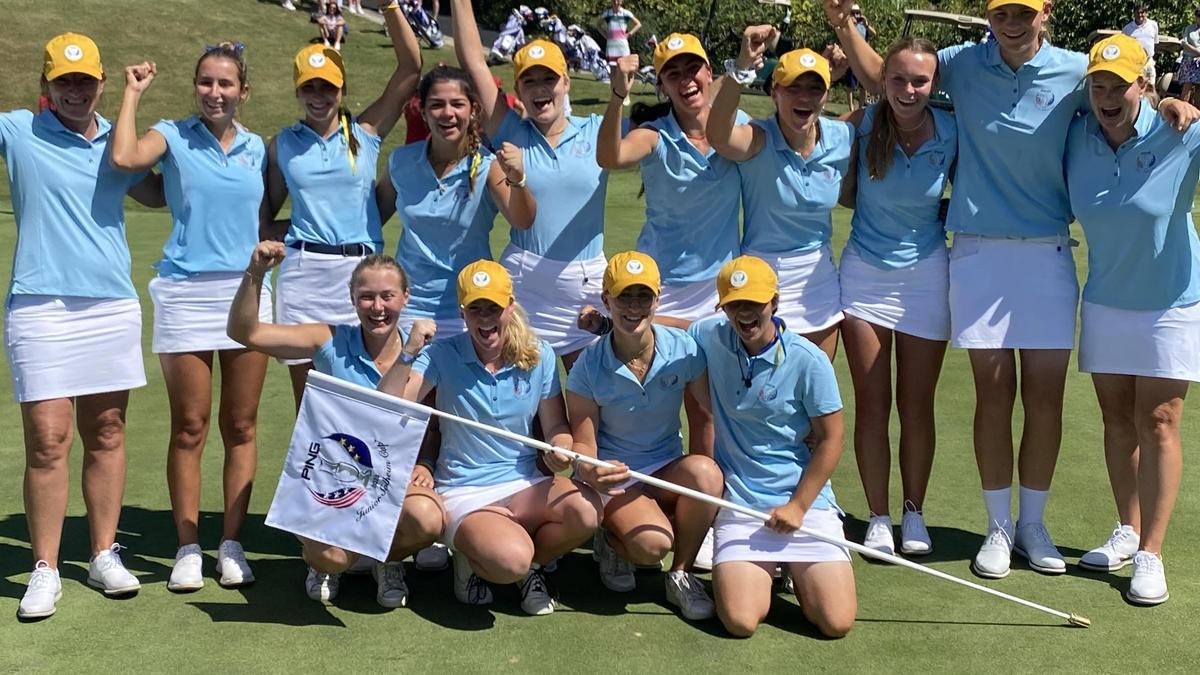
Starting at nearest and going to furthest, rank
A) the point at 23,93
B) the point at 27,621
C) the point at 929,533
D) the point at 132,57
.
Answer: the point at 27,621, the point at 929,533, the point at 23,93, the point at 132,57

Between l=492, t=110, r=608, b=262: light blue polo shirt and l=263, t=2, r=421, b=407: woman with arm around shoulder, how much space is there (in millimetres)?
612

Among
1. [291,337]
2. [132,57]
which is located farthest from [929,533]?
[132,57]

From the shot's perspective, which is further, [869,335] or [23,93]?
[23,93]

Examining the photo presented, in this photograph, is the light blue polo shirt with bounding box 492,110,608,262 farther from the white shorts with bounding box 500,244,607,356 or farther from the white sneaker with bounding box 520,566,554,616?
the white sneaker with bounding box 520,566,554,616

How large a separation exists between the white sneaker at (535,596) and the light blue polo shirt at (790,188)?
1632 mm

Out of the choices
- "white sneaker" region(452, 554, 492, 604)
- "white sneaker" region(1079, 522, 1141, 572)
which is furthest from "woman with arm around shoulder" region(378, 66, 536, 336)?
"white sneaker" region(1079, 522, 1141, 572)

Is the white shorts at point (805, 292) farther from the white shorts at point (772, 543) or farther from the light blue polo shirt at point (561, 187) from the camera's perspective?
the white shorts at point (772, 543)

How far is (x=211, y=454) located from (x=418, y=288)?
209cm

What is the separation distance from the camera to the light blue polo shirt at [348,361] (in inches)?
213

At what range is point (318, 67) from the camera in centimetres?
562

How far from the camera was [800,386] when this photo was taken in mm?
5316

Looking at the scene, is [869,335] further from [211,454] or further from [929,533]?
[211,454]

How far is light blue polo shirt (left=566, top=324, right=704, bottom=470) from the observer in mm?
5414

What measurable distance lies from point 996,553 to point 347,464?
2.59 m
